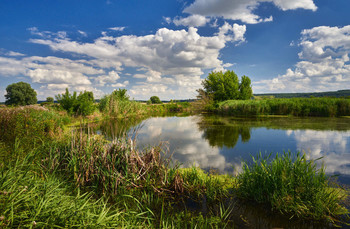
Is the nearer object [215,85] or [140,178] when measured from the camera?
[140,178]

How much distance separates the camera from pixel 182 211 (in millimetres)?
3422

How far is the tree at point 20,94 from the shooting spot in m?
57.8

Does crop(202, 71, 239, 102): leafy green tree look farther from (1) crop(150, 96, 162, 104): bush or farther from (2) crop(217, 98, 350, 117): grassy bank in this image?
(1) crop(150, 96, 162, 104): bush

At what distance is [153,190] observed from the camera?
4.10 metres

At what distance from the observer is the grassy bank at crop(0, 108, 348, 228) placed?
103 inches

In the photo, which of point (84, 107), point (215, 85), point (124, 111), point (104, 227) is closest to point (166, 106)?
point (215, 85)

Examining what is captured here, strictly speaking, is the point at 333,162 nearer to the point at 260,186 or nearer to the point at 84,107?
the point at 260,186

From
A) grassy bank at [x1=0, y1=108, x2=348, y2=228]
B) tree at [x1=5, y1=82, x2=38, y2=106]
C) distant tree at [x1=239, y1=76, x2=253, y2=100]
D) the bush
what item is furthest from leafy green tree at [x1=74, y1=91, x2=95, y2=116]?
the bush

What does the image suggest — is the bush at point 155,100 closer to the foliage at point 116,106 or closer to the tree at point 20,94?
the tree at point 20,94

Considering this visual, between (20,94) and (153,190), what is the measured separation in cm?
7390

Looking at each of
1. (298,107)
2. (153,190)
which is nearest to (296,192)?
(153,190)

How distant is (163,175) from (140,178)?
572 mm

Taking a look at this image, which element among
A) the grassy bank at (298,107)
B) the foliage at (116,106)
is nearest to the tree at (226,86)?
the grassy bank at (298,107)

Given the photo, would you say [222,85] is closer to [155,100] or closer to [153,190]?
[153,190]
